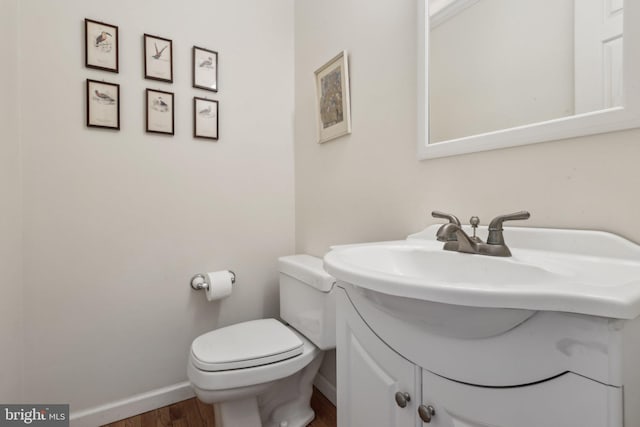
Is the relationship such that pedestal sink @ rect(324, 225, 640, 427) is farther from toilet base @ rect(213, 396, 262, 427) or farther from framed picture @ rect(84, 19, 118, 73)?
framed picture @ rect(84, 19, 118, 73)

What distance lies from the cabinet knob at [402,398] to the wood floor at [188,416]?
896mm

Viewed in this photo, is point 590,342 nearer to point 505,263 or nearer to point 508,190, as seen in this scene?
point 505,263

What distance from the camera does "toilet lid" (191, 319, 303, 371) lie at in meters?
1.00

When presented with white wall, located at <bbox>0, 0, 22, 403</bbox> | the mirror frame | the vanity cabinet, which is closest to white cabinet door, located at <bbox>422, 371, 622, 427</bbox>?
the vanity cabinet

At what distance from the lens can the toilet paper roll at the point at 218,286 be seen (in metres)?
1.37

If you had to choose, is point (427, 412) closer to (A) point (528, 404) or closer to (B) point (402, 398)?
(B) point (402, 398)

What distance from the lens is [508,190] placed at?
0.77 m

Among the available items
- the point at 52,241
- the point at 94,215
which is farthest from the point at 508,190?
the point at 52,241

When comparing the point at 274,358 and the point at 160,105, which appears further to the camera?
the point at 160,105

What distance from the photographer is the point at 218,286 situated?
1.38 metres

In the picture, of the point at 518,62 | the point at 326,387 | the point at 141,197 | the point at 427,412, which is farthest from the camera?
the point at 326,387

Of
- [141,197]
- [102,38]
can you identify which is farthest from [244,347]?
[102,38]

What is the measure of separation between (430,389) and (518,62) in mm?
850

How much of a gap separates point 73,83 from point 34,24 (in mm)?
235
